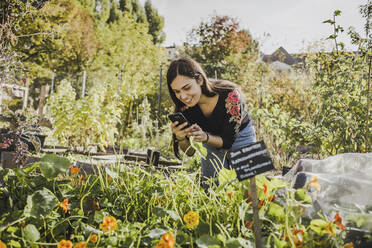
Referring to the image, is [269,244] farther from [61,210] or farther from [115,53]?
[115,53]

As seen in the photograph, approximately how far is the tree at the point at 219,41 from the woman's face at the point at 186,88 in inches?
272

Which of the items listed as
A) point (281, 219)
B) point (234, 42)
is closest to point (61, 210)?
point (281, 219)

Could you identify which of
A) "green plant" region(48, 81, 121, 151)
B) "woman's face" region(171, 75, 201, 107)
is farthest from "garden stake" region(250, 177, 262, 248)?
"green plant" region(48, 81, 121, 151)

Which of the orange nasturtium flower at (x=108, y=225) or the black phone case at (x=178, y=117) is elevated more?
the black phone case at (x=178, y=117)

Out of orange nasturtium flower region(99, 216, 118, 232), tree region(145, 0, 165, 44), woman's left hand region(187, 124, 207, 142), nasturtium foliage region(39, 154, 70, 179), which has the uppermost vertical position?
tree region(145, 0, 165, 44)

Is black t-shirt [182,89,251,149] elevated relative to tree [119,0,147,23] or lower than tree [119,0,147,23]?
lower

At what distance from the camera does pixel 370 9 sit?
2.07m

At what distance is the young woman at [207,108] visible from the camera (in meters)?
1.59

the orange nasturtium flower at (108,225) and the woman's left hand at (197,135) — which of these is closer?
the orange nasturtium flower at (108,225)

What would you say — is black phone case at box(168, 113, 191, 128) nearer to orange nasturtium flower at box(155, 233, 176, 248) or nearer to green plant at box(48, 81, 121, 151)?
orange nasturtium flower at box(155, 233, 176, 248)

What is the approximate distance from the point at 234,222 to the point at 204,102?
3.39 feet

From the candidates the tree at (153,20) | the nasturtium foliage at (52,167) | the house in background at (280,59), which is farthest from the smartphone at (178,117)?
the tree at (153,20)

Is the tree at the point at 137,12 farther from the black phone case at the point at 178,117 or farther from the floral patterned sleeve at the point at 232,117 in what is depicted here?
the black phone case at the point at 178,117

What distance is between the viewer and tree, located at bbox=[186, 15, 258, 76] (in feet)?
27.5
